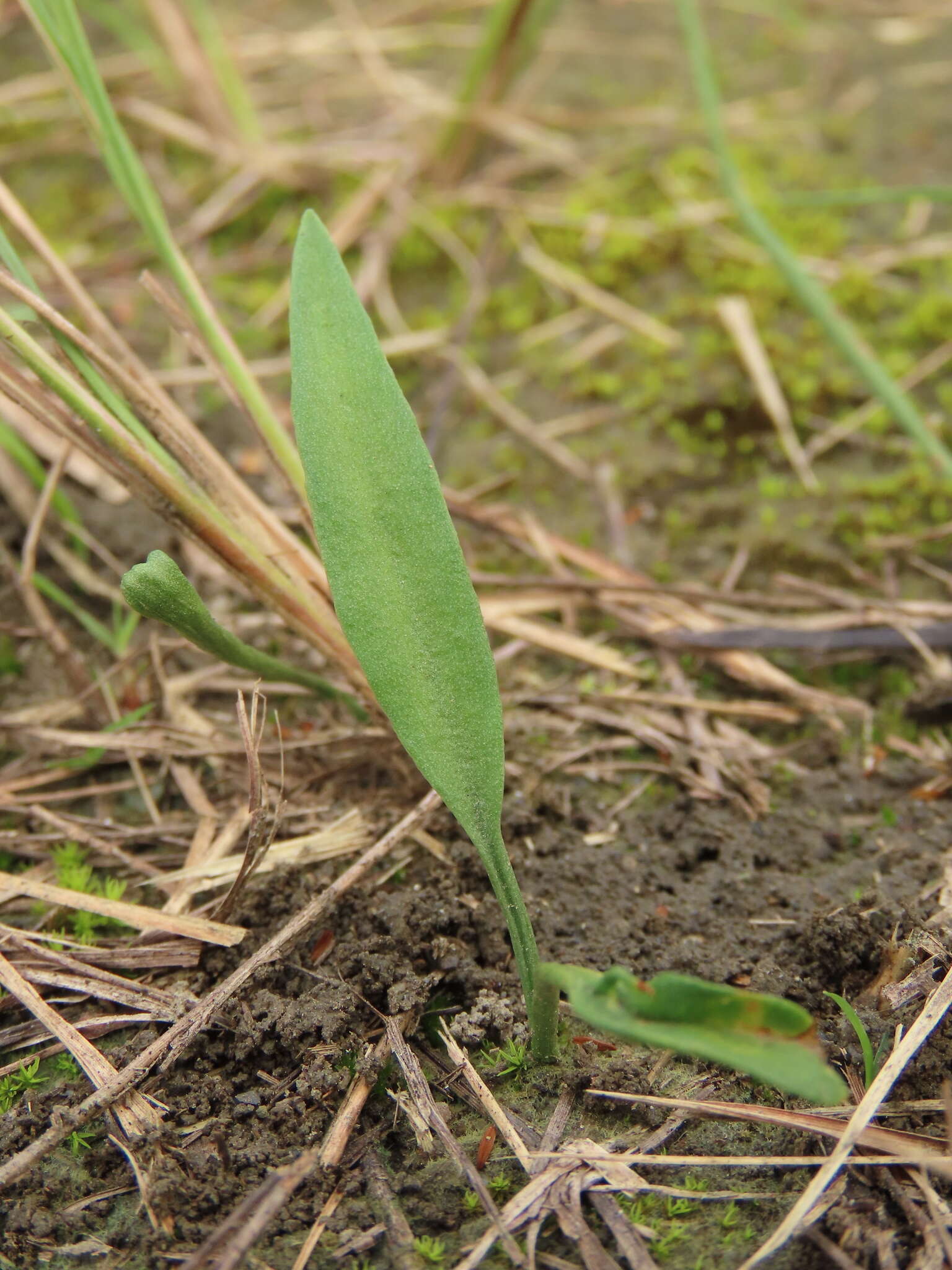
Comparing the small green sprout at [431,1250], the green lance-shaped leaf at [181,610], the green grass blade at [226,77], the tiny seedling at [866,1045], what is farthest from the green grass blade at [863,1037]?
the green grass blade at [226,77]

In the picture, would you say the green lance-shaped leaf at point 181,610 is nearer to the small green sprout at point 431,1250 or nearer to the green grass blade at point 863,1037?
the small green sprout at point 431,1250

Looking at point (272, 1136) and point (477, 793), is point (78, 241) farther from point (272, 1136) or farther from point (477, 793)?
point (272, 1136)

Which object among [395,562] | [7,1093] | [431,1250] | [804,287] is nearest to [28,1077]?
[7,1093]

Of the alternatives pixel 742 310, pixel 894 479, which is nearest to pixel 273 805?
pixel 894 479

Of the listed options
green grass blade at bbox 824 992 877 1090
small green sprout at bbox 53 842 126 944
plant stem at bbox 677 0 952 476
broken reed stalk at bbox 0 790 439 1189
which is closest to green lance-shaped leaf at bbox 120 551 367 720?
broken reed stalk at bbox 0 790 439 1189

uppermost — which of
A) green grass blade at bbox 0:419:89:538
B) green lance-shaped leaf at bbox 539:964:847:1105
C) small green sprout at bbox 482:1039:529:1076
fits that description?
green grass blade at bbox 0:419:89:538

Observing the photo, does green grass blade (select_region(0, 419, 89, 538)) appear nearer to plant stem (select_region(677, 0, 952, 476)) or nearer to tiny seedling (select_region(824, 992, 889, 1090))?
plant stem (select_region(677, 0, 952, 476))
